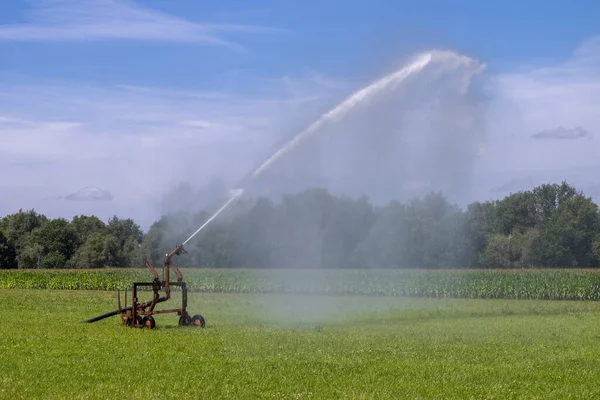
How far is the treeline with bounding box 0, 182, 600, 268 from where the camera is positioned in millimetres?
40062

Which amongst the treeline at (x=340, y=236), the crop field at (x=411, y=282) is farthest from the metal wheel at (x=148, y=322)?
the crop field at (x=411, y=282)

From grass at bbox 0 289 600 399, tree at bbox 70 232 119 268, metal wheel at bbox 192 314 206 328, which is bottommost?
grass at bbox 0 289 600 399

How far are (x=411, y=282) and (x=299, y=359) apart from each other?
3860 centimetres

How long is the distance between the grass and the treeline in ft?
19.7

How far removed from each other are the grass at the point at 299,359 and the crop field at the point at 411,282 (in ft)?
76.4

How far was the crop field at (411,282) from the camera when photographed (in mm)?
Result: 52344

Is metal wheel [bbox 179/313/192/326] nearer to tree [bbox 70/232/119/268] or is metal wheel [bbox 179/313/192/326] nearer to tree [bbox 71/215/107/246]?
tree [bbox 70/232/119/268]

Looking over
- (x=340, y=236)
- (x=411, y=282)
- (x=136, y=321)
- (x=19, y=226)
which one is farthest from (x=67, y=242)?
(x=136, y=321)

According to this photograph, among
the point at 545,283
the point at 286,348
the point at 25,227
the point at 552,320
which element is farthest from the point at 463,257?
the point at 25,227

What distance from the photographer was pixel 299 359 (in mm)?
18141

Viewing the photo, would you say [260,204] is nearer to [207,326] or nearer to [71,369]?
[207,326]

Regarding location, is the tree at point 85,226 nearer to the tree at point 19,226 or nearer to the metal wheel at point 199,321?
the tree at point 19,226

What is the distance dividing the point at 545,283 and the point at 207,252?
2398 cm

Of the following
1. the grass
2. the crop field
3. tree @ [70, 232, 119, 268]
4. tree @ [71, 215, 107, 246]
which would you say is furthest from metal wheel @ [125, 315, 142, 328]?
tree @ [71, 215, 107, 246]
